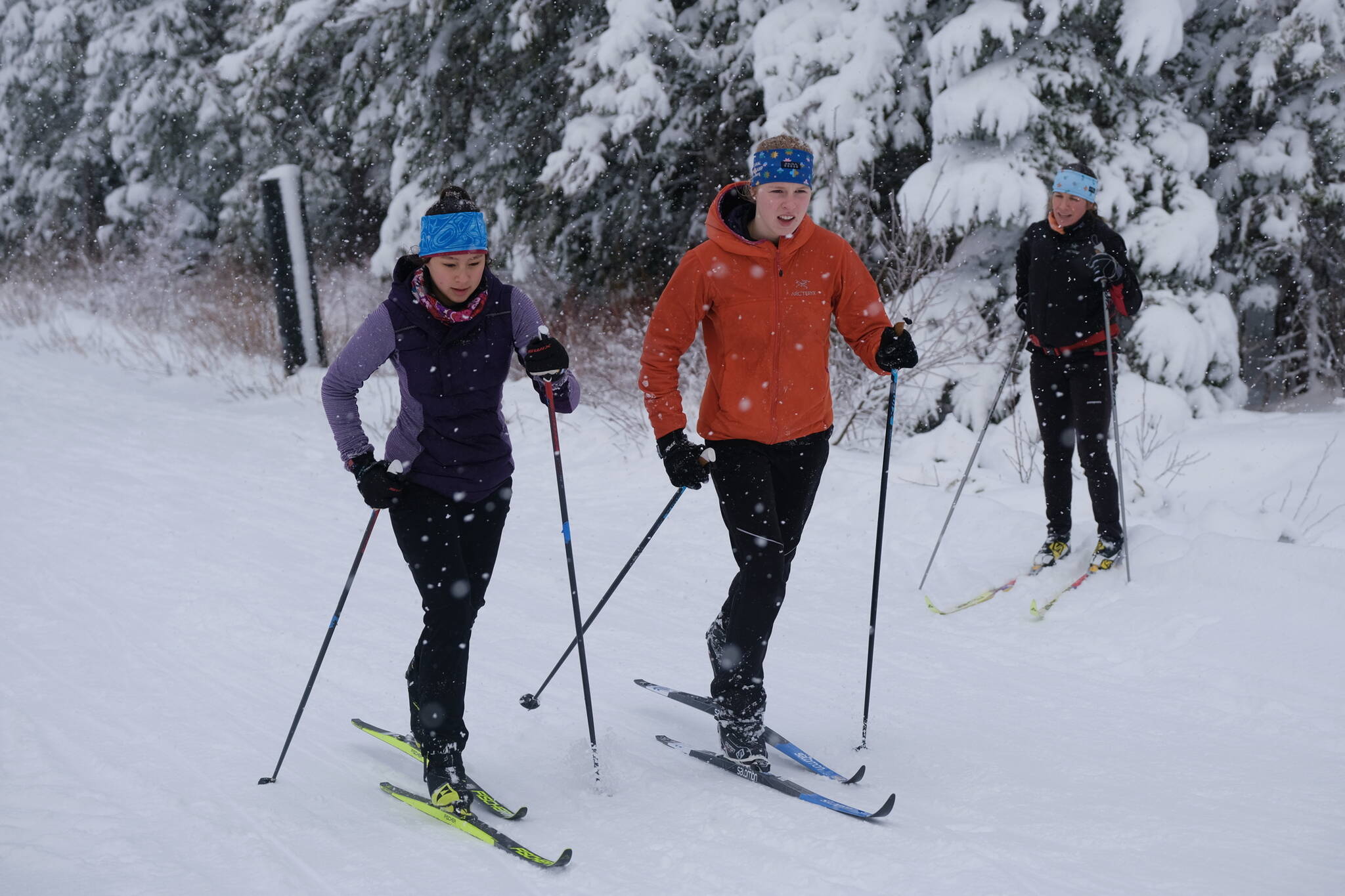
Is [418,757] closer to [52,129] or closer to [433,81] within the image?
[433,81]

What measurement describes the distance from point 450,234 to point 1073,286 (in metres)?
3.40

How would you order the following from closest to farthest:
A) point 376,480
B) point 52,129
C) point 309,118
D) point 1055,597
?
point 376,480, point 1055,597, point 309,118, point 52,129

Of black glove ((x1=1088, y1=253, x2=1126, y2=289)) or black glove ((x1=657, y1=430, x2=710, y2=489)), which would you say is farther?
black glove ((x1=1088, y1=253, x2=1126, y2=289))

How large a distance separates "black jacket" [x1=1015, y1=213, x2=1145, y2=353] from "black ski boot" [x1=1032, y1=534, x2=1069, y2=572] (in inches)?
40.3

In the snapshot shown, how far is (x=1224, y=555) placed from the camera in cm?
473

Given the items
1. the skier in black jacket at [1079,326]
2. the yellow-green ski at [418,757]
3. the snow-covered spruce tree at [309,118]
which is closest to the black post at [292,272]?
the snow-covered spruce tree at [309,118]

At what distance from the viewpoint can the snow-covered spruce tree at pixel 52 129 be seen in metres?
19.7

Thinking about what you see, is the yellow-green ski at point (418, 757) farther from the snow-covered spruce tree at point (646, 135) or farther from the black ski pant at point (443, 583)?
the snow-covered spruce tree at point (646, 135)

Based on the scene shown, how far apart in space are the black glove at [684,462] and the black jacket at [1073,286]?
2680 millimetres

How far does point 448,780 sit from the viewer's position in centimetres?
305

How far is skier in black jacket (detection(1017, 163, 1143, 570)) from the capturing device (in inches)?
192

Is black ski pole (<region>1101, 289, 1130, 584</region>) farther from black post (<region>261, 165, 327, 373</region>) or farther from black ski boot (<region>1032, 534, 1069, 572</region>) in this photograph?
black post (<region>261, 165, 327, 373</region>)

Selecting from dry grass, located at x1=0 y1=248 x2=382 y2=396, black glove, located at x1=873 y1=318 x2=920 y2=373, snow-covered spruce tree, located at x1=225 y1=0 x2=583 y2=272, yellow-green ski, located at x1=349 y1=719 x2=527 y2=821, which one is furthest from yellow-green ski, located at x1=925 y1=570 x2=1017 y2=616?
dry grass, located at x1=0 y1=248 x2=382 y2=396

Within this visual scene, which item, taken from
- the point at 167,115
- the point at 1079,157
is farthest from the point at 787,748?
the point at 167,115
